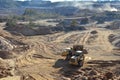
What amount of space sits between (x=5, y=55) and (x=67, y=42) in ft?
49.1

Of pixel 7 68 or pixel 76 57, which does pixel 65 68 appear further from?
pixel 7 68

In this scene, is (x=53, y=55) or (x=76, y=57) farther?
(x=53, y=55)

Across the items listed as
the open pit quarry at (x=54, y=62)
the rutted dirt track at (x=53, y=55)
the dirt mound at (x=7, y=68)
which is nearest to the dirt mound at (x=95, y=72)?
the open pit quarry at (x=54, y=62)

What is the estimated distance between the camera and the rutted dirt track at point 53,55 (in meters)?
28.1

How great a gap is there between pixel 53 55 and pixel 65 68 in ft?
A: 23.8

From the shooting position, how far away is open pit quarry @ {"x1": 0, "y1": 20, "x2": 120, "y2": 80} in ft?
86.3

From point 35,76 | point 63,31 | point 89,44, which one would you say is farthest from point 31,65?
point 63,31

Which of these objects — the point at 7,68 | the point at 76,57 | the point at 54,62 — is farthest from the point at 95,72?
the point at 7,68

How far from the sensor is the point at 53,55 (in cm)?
3597

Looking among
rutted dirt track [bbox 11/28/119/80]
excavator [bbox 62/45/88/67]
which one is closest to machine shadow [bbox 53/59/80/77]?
rutted dirt track [bbox 11/28/119/80]

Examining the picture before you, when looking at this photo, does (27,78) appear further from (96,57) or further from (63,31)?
(63,31)

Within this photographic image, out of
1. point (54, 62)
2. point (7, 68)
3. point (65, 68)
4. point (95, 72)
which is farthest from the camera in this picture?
point (54, 62)

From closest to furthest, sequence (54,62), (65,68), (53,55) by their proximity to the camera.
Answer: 1. (65,68)
2. (54,62)
3. (53,55)

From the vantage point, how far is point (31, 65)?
30.6 metres
